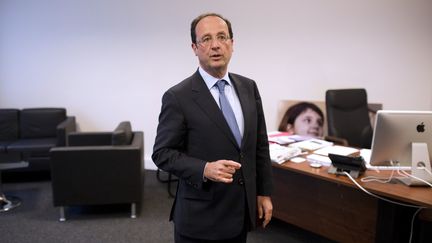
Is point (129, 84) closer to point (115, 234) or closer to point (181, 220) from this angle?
point (115, 234)

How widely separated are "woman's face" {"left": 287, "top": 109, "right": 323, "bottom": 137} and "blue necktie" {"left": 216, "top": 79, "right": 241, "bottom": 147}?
2.99 metres

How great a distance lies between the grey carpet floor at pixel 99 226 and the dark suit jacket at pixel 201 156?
146 cm

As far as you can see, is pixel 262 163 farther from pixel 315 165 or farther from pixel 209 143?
pixel 315 165

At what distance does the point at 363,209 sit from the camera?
2021 millimetres

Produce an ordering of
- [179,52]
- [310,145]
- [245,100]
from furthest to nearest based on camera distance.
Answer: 1. [179,52]
2. [310,145]
3. [245,100]

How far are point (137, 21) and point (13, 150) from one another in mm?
2132

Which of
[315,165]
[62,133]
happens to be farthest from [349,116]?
[62,133]

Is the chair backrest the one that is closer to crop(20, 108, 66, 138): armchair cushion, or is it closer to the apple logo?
crop(20, 108, 66, 138): armchair cushion

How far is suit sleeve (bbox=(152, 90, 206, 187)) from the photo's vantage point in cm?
114

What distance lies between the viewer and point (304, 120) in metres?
4.11

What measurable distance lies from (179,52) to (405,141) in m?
3.07

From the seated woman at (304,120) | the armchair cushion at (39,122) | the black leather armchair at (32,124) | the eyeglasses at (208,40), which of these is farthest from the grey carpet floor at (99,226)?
the eyeglasses at (208,40)

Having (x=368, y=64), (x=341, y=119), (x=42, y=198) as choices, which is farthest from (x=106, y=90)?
(x=368, y=64)

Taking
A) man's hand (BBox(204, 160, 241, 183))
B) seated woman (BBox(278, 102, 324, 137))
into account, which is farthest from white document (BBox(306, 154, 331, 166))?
seated woman (BBox(278, 102, 324, 137))
